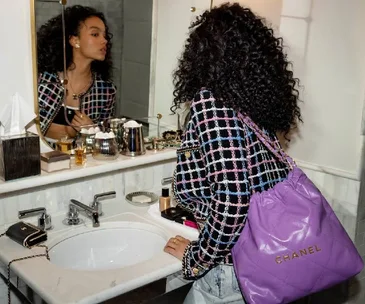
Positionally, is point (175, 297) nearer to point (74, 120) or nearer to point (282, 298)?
point (282, 298)

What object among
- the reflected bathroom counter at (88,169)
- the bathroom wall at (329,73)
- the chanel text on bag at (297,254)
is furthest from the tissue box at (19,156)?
the bathroom wall at (329,73)

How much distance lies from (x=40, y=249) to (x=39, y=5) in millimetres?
677

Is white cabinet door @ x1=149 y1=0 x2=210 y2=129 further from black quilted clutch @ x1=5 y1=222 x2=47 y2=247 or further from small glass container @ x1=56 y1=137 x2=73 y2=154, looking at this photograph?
black quilted clutch @ x1=5 y1=222 x2=47 y2=247

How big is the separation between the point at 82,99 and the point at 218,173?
0.68m

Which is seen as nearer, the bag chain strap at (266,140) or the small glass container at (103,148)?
the bag chain strap at (266,140)

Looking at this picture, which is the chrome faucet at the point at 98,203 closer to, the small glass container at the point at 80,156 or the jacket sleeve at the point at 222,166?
the small glass container at the point at 80,156

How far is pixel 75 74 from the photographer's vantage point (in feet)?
5.22

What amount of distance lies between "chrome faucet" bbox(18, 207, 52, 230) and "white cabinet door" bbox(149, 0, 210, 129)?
554mm

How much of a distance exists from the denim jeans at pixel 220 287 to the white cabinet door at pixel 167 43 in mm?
732

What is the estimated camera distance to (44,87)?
150 centimetres

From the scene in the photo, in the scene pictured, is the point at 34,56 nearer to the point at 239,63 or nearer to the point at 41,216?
the point at 41,216

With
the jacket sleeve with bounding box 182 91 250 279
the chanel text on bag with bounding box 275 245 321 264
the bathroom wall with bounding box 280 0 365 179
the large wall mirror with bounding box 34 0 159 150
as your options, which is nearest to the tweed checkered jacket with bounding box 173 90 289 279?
the jacket sleeve with bounding box 182 91 250 279

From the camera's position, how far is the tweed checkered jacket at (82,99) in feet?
4.95

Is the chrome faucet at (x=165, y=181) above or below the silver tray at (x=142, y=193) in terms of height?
above
